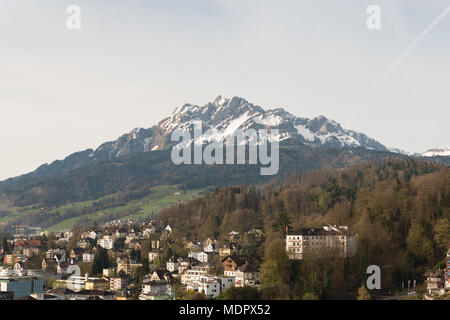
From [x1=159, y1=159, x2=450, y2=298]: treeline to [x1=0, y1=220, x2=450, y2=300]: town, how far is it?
80.8 inches

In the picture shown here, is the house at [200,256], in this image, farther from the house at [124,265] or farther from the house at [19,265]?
the house at [19,265]

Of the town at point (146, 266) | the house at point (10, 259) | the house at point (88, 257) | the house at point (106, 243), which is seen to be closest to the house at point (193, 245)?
the town at point (146, 266)

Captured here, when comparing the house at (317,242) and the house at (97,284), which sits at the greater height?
the house at (317,242)

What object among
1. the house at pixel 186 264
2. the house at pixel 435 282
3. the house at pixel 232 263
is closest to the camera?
the house at pixel 435 282

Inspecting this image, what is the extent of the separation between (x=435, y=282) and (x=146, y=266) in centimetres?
3634

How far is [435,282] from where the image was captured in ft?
199

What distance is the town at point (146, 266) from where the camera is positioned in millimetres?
64062

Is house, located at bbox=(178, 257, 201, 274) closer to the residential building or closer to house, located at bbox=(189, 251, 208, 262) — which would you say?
house, located at bbox=(189, 251, 208, 262)

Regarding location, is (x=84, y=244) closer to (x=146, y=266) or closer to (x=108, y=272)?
(x=108, y=272)

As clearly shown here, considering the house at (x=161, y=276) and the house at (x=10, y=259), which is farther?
the house at (x=10, y=259)

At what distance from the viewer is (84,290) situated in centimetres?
7262

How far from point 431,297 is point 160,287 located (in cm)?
2798
